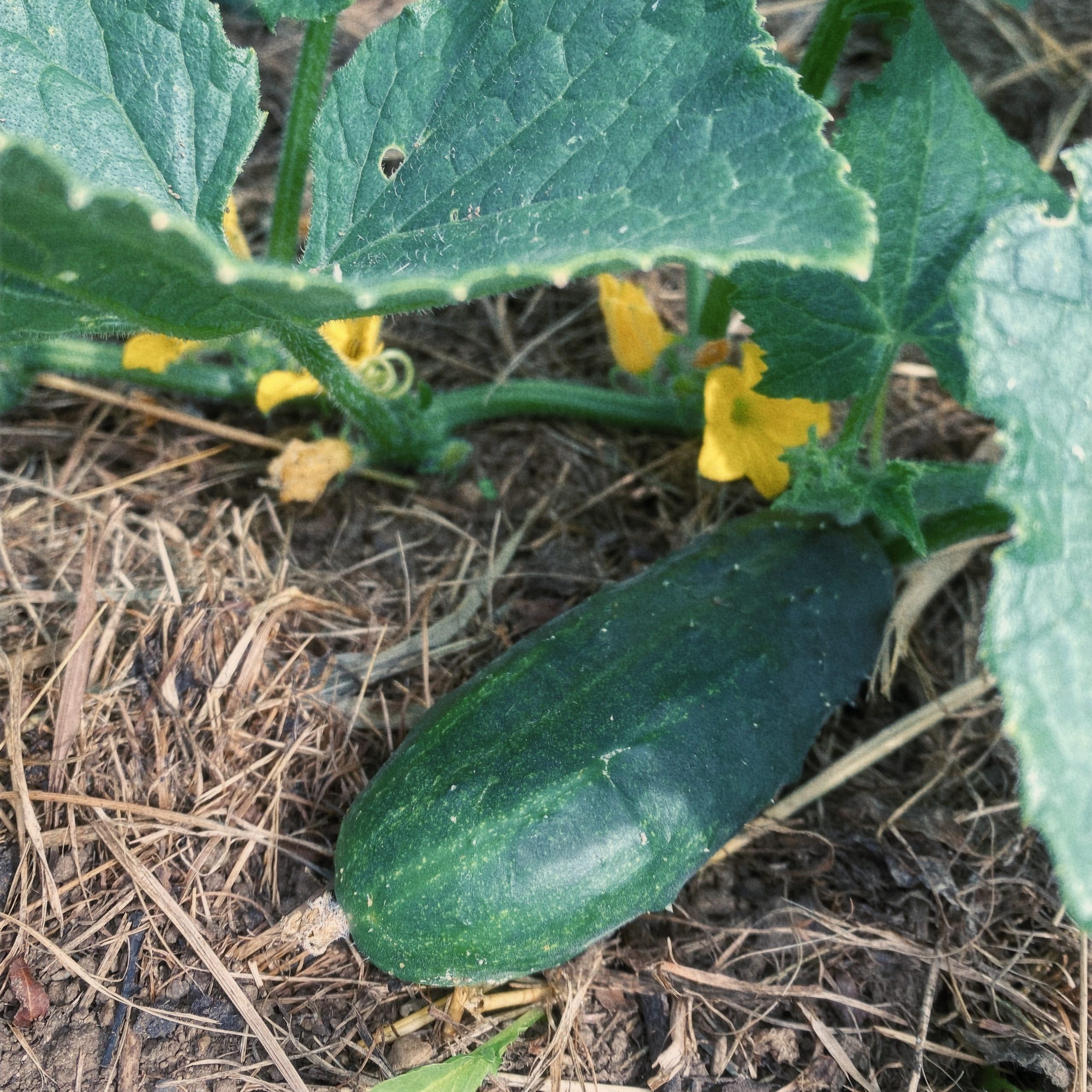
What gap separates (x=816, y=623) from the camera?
6.36 feet

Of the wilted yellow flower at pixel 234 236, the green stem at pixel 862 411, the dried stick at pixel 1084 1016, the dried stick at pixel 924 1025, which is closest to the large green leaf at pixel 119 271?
the wilted yellow flower at pixel 234 236

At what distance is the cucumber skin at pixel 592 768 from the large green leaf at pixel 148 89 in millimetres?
971

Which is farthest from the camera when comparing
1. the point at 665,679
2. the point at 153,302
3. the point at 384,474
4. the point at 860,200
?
the point at 384,474

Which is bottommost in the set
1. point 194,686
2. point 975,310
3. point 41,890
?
point 41,890

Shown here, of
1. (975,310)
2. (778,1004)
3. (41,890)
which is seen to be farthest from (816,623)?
(41,890)

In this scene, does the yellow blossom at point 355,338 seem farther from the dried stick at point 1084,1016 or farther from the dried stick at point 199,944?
the dried stick at point 1084,1016

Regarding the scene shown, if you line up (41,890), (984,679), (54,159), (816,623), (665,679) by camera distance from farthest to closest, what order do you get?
1. (984,679)
2. (816,623)
3. (665,679)
4. (41,890)
5. (54,159)

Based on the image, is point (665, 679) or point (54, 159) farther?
point (665, 679)

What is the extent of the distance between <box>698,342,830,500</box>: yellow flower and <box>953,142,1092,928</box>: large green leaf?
0.83m

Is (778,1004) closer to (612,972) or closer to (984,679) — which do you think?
(612,972)

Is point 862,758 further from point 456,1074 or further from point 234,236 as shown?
point 234,236

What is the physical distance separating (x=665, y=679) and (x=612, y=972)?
0.54 metres

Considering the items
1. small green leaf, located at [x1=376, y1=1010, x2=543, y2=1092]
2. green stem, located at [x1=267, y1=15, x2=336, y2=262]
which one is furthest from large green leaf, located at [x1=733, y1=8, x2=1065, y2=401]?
small green leaf, located at [x1=376, y1=1010, x2=543, y2=1092]

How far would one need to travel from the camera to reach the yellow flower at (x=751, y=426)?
2107 millimetres
